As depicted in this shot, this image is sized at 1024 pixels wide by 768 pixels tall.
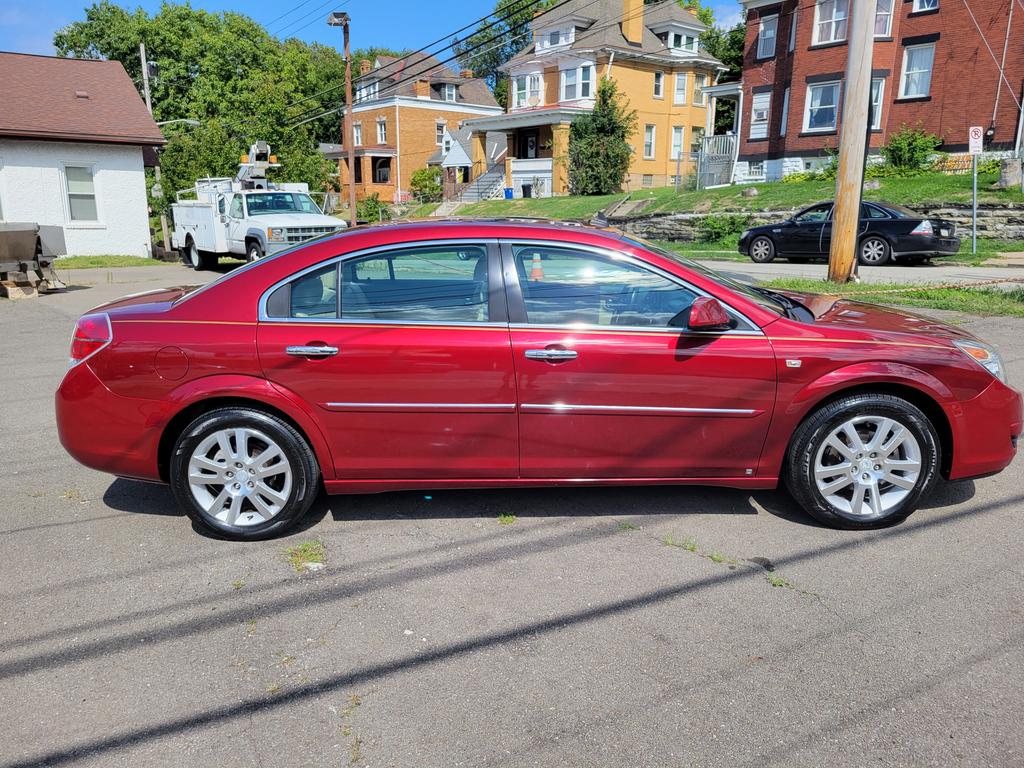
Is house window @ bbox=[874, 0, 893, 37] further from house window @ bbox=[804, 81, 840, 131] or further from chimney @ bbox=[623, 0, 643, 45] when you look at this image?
chimney @ bbox=[623, 0, 643, 45]

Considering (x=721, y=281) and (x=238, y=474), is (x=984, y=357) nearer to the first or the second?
(x=721, y=281)

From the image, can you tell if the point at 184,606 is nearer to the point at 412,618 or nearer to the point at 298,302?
the point at 412,618

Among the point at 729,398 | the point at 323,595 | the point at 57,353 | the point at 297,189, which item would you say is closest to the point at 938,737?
the point at 729,398

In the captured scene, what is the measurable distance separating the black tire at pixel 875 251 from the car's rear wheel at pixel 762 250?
7.39 ft

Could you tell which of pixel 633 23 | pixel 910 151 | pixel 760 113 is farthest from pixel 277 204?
pixel 633 23

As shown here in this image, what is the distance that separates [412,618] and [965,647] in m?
2.22

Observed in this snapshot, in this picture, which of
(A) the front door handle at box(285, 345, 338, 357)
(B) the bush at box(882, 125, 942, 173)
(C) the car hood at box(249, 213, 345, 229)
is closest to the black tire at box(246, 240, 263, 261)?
(C) the car hood at box(249, 213, 345, 229)

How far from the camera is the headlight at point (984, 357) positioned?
4.24 meters

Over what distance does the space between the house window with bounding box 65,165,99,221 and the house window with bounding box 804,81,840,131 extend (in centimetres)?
2467

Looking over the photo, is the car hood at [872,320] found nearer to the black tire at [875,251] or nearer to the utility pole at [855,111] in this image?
the utility pole at [855,111]

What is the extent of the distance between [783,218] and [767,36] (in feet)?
45.4

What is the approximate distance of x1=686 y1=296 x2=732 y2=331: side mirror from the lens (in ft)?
13.0

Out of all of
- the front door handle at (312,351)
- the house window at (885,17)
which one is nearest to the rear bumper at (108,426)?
the front door handle at (312,351)

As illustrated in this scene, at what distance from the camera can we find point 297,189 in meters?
20.7
